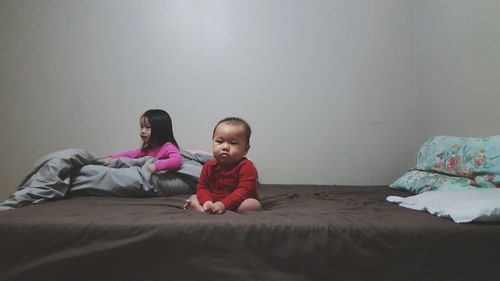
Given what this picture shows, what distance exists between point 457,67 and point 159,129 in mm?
1746

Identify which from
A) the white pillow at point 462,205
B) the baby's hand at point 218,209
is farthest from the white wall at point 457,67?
the baby's hand at point 218,209

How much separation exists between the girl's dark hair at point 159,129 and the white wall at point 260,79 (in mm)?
319

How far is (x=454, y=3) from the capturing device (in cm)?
171

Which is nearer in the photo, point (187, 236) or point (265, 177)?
point (187, 236)

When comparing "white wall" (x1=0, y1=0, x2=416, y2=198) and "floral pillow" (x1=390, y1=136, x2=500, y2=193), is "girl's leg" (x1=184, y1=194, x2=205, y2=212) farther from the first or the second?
"floral pillow" (x1=390, y1=136, x2=500, y2=193)

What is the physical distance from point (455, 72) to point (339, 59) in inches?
27.4

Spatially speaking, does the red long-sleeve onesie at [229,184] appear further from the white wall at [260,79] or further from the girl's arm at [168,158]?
the white wall at [260,79]

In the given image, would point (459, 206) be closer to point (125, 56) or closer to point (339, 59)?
point (339, 59)

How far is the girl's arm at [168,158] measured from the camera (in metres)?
1.48

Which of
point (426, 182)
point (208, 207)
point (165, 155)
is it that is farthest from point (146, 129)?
point (426, 182)

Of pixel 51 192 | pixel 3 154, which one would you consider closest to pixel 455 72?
pixel 51 192

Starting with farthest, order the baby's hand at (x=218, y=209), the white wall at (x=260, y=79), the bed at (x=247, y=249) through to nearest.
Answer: the white wall at (x=260, y=79) < the baby's hand at (x=218, y=209) < the bed at (x=247, y=249)

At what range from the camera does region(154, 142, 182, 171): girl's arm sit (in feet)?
4.85

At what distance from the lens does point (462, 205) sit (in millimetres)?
901
